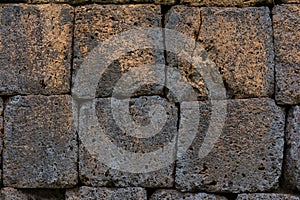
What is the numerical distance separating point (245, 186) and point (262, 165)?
20 cm

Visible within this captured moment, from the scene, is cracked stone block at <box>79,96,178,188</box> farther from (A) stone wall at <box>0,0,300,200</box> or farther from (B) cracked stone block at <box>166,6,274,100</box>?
(B) cracked stone block at <box>166,6,274,100</box>

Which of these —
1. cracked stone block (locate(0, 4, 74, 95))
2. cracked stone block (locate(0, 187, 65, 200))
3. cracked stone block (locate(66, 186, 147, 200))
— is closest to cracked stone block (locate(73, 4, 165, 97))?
cracked stone block (locate(0, 4, 74, 95))

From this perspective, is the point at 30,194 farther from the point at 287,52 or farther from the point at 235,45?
the point at 287,52

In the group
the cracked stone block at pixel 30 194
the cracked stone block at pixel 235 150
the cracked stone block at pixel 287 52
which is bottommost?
the cracked stone block at pixel 30 194

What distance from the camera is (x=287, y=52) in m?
3.65

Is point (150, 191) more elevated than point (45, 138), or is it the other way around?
point (45, 138)

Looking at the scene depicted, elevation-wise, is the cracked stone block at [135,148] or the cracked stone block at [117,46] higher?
the cracked stone block at [117,46]

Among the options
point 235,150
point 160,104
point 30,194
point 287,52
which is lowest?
point 30,194

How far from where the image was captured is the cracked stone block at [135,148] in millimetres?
3633

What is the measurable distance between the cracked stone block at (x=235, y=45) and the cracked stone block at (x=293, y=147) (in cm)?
24

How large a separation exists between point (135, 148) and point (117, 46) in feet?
2.53

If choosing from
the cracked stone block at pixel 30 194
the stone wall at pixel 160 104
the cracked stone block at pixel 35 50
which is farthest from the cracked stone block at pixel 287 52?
the cracked stone block at pixel 30 194

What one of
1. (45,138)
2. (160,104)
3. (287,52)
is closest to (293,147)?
(287,52)

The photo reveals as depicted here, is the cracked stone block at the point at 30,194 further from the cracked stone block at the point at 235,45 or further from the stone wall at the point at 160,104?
the cracked stone block at the point at 235,45
